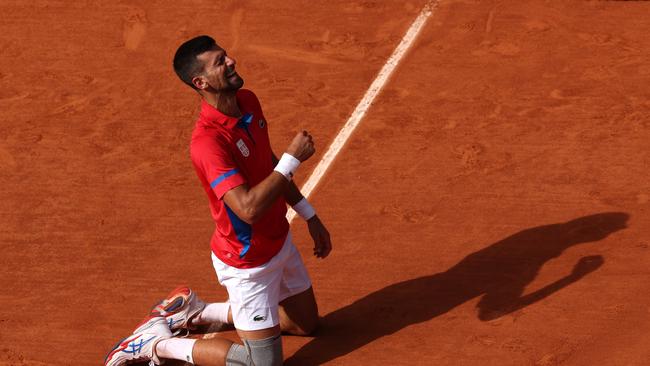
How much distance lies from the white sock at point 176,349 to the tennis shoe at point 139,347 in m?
0.04

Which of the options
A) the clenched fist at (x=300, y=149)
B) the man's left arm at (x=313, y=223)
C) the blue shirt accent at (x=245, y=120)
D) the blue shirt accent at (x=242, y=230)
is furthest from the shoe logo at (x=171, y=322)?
the clenched fist at (x=300, y=149)

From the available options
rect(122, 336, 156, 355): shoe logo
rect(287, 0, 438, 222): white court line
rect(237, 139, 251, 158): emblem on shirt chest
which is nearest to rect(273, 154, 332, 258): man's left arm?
rect(237, 139, 251, 158): emblem on shirt chest

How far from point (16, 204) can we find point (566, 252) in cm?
469

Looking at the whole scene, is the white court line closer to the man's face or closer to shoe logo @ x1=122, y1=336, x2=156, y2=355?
shoe logo @ x1=122, y1=336, x2=156, y2=355

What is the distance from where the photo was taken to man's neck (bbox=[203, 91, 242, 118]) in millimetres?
7160

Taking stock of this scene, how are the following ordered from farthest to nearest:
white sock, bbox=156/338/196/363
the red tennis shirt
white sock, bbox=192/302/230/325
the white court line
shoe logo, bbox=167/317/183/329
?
1. the white court line
2. white sock, bbox=192/302/230/325
3. shoe logo, bbox=167/317/183/329
4. white sock, bbox=156/338/196/363
5. the red tennis shirt

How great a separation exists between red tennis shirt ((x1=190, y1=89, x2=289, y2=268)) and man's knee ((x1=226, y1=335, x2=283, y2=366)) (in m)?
0.53

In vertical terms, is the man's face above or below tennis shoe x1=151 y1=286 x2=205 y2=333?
above

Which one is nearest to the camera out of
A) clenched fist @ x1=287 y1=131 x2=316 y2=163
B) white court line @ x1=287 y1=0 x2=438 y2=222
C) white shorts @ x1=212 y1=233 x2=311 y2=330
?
clenched fist @ x1=287 y1=131 x2=316 y2=163

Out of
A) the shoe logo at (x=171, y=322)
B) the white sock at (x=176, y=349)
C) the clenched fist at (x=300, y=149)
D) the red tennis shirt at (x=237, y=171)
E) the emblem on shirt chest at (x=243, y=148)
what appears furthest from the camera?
the shoe logo at (x=171, y=322)

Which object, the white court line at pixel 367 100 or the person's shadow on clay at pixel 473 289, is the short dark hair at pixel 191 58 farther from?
the white court line at pixel 367 100

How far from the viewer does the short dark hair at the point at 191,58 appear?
7.09 m

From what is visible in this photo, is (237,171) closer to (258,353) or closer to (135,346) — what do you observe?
(258,353)

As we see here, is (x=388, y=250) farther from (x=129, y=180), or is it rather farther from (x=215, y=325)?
(x=129, y=180)
